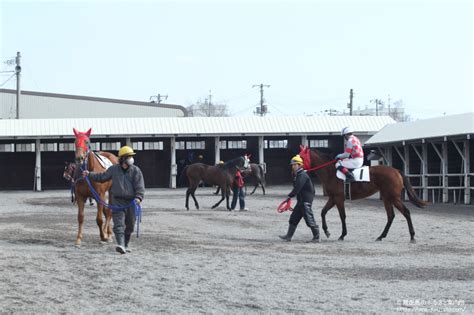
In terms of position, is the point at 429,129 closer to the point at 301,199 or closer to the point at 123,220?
the point at 301,199

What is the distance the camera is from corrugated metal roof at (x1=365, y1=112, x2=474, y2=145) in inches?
1024

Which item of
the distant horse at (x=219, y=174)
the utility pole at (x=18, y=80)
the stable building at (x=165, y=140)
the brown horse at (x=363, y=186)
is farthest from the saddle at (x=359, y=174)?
the utility pole at (x=18, y=80)

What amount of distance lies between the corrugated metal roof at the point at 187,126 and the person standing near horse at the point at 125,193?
29.4 meters

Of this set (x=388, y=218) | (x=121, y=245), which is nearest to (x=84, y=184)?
(x=121, y=245)

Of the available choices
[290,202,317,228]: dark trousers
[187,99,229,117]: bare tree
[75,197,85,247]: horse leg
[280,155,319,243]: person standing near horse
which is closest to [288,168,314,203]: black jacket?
[280,155,319,243]: person standing near horse

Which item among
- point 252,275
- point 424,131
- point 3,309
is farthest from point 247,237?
point 424,131

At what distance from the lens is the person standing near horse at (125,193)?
38.2 ft

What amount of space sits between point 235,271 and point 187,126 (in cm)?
3354

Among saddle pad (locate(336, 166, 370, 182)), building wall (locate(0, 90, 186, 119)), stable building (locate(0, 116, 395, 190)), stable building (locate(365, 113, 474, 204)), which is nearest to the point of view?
saddle pad (locate(336, 166, 370, 182))

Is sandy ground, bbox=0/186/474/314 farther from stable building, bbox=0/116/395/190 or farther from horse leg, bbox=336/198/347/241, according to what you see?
stable building, bbox=0/116/395/190

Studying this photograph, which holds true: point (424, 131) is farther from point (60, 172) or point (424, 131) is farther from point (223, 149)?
point (60, 172)

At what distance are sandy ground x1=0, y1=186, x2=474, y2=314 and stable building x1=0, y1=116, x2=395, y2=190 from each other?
24807 millimetres

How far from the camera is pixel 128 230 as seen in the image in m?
11.7

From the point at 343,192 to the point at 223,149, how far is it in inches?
1239
